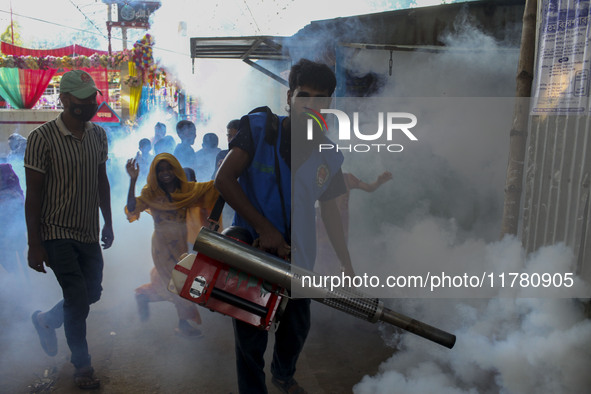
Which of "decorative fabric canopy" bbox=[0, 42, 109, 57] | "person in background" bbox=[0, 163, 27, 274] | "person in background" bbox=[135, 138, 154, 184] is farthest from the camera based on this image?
"decorative fabric canopy" bbox=[0, 42, 109, 57]

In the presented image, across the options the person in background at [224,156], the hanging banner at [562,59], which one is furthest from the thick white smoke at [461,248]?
the person in background at [224,156]

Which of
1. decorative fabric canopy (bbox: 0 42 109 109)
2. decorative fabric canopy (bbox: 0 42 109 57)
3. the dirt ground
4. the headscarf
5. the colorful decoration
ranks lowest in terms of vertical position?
the dirt ground

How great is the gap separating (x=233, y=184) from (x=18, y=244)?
3540 mm

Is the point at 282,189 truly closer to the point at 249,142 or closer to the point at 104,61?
the point at 249,142

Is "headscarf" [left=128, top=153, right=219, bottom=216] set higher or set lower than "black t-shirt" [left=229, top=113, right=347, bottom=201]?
lower

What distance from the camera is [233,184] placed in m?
2.19

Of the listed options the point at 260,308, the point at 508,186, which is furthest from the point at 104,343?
the point at 508,186

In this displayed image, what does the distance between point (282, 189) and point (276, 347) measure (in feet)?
2.99

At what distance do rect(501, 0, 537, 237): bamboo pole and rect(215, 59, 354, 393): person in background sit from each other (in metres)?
1.42

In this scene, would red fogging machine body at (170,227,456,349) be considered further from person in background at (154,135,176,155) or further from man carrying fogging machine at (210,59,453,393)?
person in background at (154,135,176,155)

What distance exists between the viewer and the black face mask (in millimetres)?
2855

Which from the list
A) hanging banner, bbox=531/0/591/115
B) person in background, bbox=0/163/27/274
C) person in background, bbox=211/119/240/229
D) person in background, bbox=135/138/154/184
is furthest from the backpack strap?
person in background, bbox=135/138/154/184

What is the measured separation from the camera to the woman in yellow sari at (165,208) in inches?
149

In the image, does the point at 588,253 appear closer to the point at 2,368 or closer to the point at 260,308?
the point at 260,308
